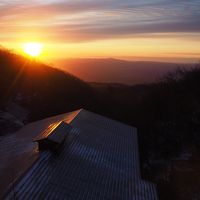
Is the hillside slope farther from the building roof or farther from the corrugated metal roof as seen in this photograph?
the corrugated metal roof

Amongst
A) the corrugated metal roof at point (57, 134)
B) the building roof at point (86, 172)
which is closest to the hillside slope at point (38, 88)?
the building roof at point (86, 172)

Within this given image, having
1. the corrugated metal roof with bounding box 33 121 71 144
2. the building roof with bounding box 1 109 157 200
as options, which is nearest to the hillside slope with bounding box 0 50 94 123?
the building roof with bounding box 1 109 157 200

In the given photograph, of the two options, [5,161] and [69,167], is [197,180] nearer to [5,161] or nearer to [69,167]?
[69,167]

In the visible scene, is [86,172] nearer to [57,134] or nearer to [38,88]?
[57,134]

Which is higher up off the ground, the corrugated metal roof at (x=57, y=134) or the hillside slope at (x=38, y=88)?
the hillside slope at (x=38, y=88)

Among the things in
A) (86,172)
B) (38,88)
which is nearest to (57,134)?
(86,172)

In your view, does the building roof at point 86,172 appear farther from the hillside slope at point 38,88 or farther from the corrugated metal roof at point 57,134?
the hillside slope at point 38,88

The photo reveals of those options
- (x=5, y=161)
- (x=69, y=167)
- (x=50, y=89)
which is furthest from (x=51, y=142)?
(x=50, y=89)

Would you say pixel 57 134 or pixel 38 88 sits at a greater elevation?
pixel 38 88

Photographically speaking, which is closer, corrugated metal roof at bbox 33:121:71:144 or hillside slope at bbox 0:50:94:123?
corrugated metal roof at bbox 33:121:71:144
